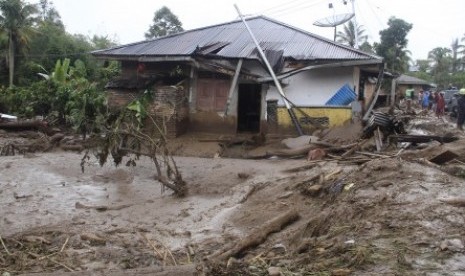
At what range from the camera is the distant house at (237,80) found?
1495 centimetres

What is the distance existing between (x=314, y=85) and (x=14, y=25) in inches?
894

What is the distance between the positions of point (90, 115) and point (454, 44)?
182 ft

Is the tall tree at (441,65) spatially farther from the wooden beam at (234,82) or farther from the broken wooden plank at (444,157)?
the broken wooden plank at (444,157)

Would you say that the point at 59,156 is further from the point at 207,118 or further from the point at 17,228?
the point at 17,228

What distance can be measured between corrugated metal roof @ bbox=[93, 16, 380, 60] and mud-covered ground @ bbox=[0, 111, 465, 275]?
5.36m

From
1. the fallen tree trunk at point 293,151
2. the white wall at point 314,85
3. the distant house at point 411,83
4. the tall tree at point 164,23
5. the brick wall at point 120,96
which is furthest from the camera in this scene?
the tall tree at point 164,23

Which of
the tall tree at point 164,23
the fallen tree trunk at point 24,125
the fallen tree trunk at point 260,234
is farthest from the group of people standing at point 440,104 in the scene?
the tall tree at point 164,23

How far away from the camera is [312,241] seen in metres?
5.07

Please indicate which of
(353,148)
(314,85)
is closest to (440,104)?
(314,85)

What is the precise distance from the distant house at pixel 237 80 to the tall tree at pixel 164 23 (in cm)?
2902

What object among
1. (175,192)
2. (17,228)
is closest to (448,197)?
(175,192)

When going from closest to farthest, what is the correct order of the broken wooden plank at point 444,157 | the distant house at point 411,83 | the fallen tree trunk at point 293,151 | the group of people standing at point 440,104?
the broken wooden plank at point 444,157 < the fallen tree trunk at point 293,151 < the group of people standing at point 440,104 < the distant house at point 411,83

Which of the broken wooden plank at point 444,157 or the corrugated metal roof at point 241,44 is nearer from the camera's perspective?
the broken wooden plank at point 444,157

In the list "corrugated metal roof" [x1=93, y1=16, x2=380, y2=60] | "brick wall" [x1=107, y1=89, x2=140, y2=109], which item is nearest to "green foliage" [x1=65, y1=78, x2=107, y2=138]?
"brick wall" [x1=107, y1=89, x2=140, y2=109]
